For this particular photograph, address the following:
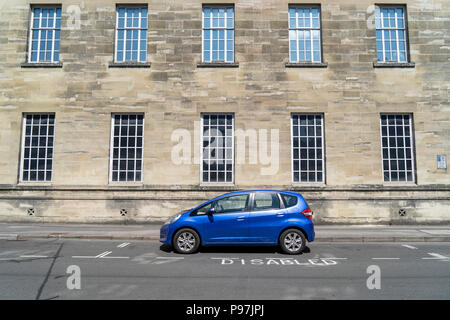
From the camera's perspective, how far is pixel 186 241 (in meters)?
8.08

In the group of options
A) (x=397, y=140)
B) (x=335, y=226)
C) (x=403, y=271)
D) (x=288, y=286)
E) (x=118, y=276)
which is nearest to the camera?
(x=288, y=286)

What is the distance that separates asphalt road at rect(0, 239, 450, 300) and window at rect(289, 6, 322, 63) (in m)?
8.84

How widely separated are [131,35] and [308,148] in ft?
31.9

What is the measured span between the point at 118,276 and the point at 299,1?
13.8m

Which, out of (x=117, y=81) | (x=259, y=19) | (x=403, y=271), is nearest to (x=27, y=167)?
(x=117, y=81)

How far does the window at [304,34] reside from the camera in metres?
14.2

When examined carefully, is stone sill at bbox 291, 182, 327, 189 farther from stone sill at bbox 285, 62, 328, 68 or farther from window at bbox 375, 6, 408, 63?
window at bbox 375, 6, 408, 63

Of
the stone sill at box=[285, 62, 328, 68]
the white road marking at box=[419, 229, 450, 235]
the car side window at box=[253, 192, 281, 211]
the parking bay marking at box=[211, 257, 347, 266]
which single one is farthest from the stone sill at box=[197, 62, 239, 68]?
the white road marking at box=[419, 229, 450, 235]

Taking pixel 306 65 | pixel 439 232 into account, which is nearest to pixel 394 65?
pixel 306 65

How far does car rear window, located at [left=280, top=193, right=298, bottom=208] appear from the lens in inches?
322

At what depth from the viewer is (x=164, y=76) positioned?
1388 cm

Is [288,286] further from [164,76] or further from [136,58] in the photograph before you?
[136,58]

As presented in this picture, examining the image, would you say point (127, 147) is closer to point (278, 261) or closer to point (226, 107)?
point (226, 107)
